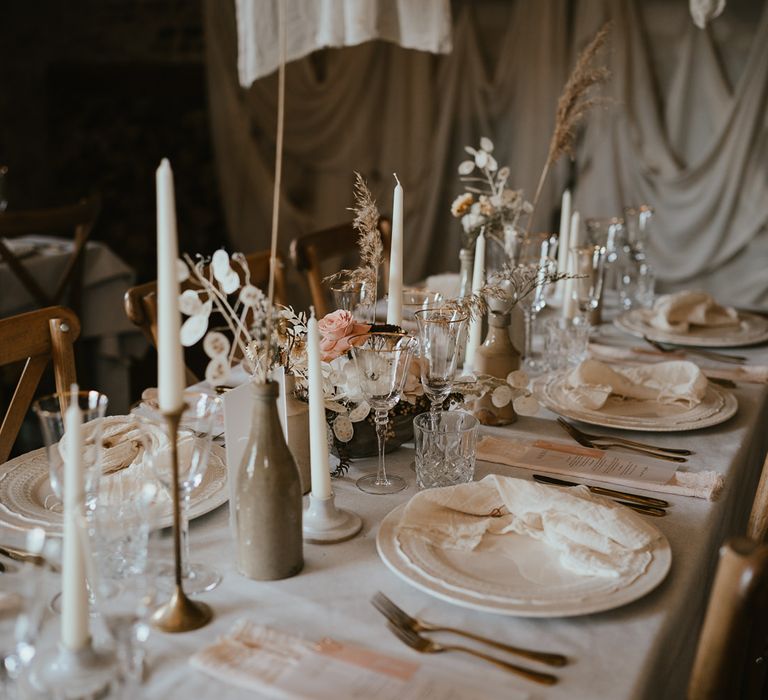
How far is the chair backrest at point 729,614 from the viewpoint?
77 centimetres

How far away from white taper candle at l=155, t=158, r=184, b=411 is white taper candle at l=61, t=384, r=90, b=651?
13 cm

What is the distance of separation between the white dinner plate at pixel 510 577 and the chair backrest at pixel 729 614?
0.44 feet

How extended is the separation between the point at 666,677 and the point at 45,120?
5.29 metres

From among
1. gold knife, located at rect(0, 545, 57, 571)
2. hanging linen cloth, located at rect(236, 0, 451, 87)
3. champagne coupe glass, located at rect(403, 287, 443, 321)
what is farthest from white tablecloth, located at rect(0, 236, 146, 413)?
gold knife, located at rect(0, 545, 57, 571)

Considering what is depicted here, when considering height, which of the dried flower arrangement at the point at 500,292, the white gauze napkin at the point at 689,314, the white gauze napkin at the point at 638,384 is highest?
the dried flower arrangement at the point at 500,292

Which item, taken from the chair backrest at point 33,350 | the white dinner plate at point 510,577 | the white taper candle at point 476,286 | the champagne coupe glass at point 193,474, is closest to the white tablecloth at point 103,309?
the chair backrest at point 33,350

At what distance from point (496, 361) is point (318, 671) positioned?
828 mm

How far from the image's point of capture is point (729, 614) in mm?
780

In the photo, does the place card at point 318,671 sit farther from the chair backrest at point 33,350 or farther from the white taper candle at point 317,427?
the chair backrest at point 33,350

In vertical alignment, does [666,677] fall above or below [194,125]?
below

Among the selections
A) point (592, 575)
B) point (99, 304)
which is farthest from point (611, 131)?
point (592, 575)

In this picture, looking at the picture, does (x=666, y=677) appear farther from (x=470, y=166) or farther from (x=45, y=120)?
(x=45, y=120)

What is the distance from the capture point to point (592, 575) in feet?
3.25

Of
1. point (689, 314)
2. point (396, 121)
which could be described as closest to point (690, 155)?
point (396, 121)
